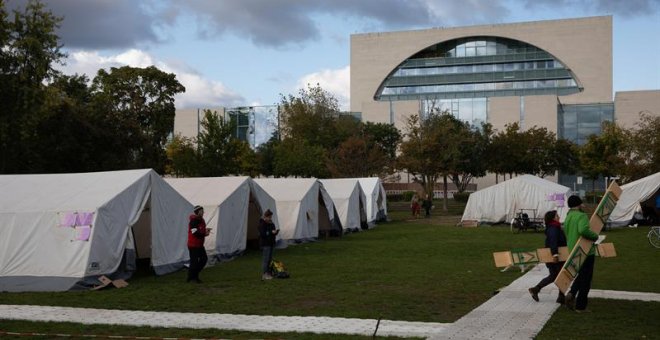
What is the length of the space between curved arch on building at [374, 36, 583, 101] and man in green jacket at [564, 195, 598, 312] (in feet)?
280

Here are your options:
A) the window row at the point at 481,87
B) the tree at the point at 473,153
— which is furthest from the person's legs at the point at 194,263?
the window row at the point at 481,87

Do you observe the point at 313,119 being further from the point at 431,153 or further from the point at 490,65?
the point at 490,65

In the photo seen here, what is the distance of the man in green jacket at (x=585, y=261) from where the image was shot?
399 inches

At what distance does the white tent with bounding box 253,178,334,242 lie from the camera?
24.1 m

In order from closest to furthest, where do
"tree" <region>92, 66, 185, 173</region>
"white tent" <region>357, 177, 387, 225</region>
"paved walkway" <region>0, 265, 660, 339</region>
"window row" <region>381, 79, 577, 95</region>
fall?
"paved walkway" <region>0, 265, 660, 339</region> → "white tent" <region>357, 177, 387, 225</region> → "tree" <region>92, 66, 185, 173</region> → "window row" <region>381, 79, 577, 95</region>

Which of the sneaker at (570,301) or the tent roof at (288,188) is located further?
the tent roof at (288,188)

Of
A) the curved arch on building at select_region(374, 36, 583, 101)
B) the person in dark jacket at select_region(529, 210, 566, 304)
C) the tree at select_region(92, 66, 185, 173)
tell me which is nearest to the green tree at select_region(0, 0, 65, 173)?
the person in dark jacket at select_region(529, 210, 566, 304)

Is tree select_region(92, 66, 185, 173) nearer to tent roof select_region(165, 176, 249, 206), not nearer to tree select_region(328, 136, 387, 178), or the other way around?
tree select_region(328, 136, 387, 178)

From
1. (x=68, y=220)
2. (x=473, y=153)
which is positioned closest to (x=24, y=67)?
(x=68, y=220)

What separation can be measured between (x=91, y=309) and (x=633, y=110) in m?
71.2

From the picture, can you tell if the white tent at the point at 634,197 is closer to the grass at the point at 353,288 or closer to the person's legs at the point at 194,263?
the grass at the point at 353,288

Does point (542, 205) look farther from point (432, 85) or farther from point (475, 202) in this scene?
point (432, 85)

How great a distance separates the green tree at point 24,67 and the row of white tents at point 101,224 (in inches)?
392

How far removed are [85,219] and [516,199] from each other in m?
24.4
